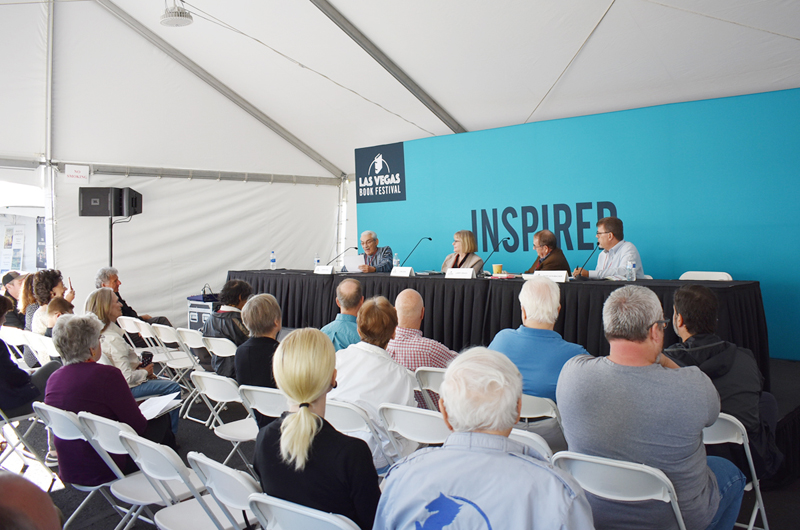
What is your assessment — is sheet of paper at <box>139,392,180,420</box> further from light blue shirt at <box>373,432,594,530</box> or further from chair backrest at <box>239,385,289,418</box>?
light blue shirt at <box>373,432,594,530</box>

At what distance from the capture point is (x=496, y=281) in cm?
388

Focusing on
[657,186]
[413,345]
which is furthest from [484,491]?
[657,186]

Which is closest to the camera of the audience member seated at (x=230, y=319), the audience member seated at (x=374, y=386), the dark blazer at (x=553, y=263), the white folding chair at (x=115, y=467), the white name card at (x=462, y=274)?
the white folding chair at (x=115, y=467)

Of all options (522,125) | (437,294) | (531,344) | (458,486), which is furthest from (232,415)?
(522,125)

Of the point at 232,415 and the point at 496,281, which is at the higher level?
the point at 496,281

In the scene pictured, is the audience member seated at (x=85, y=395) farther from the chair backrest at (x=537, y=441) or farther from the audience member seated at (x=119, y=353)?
the chair backrest at (x=537, y=441)

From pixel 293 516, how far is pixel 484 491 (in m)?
0.50

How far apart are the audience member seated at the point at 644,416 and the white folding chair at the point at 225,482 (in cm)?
93

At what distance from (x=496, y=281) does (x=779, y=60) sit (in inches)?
117

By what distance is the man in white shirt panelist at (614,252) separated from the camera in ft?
13.1

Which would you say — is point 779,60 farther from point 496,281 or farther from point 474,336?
point 474,336

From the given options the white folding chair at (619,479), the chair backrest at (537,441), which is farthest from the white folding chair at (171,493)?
the white folding chair at (619,479)

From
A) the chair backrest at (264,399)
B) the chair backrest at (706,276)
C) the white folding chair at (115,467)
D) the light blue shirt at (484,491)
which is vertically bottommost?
the white folding chair at (115,467)

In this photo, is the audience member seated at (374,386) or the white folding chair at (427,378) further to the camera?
the white folding chair at (427,378)
